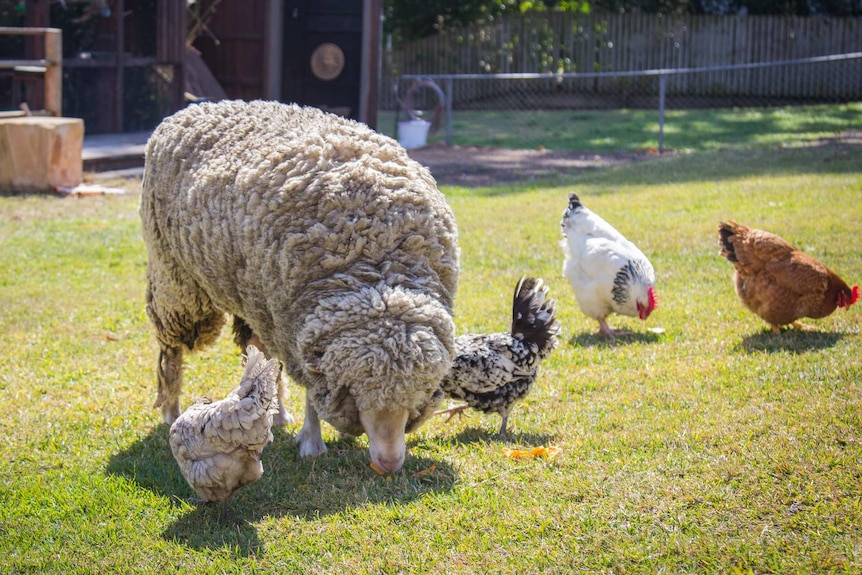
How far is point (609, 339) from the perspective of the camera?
7312mm

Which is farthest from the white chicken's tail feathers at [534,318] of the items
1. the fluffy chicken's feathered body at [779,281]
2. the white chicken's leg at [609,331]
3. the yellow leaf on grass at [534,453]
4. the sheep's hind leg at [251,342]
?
the fluffy chicken's feathered body at [779,281]

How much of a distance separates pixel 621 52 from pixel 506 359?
892 inches

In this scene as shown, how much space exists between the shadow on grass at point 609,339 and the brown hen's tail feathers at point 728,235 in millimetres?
786

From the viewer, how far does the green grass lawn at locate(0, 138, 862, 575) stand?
3.98 metres

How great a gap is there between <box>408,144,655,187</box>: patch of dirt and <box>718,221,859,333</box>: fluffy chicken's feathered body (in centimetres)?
790

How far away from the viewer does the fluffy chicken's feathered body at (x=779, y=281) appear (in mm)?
6730

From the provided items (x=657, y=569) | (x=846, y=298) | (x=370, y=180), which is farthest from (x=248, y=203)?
(x=846, y=298)

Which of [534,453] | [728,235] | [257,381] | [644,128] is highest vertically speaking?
[644,128]

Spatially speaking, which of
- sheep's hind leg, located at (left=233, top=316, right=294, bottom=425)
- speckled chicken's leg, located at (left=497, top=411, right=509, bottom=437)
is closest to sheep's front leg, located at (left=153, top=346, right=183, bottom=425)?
sheep's hind leg, located at (left=233, top=316, right=294, bottom=425)

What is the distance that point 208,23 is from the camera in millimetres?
18766

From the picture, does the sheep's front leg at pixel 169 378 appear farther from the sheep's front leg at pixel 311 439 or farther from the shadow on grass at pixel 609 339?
the shadow on grass at pixel 609 339

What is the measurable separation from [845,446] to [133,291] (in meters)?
6.26

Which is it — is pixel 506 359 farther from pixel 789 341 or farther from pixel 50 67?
pixel 50 67

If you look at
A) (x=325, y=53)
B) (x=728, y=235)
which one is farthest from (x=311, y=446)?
(x=325, y=53)
